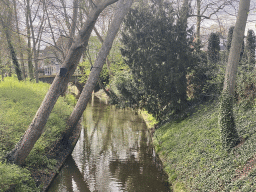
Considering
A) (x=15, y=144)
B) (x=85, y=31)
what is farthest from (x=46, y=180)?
(x=85, y=31)

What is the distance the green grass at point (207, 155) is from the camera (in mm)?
5762

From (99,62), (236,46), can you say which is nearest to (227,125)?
(236,46)

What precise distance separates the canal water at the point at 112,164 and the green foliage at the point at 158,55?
2560mm

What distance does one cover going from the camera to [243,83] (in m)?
9.27

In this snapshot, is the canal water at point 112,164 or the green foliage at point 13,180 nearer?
the green foliage at point 13,180

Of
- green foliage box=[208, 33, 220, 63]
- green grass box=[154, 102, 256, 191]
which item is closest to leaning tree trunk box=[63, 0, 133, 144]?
green grass box=[154, 102, 256, 191]

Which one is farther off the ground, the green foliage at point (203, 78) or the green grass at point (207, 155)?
the green foliage at point (203, 78)

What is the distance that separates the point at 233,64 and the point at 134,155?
570 cm

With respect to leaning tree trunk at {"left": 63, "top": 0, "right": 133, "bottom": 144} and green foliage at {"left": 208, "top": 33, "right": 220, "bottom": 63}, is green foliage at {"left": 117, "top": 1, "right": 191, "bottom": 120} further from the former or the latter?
green foliage at {"left": 208, "top": 33, "right": 220, "bottom": 63}

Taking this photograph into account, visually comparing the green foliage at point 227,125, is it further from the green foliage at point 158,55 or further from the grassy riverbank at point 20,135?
the grassy riverbank at point 20,135

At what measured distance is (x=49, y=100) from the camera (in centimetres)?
784

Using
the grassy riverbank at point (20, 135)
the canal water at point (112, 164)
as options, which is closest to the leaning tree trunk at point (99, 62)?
the grassy riverbank at point (20, 135)

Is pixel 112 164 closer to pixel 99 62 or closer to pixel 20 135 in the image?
pixel 20 135

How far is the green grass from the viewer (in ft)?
18.9
